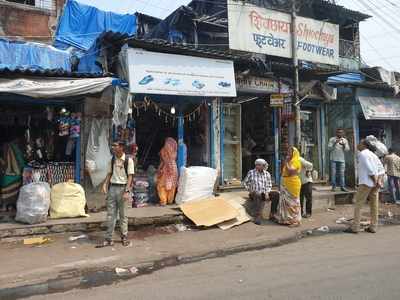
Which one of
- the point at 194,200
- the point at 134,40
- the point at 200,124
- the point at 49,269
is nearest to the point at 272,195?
the point at 194,200

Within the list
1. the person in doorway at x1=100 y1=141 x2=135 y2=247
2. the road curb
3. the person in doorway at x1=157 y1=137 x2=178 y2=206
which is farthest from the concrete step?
the road curb

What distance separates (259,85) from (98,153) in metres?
5.12

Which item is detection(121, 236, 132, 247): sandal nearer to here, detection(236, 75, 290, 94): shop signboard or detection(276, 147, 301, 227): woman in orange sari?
detection(276, 147, 301, 227): woman in orange sari

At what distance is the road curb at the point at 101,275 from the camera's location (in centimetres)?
578

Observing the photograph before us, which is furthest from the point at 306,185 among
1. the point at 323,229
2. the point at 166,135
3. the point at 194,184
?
the point at 166,135

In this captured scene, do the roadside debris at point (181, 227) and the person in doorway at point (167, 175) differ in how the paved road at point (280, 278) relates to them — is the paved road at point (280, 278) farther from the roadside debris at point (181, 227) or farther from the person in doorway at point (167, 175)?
the person in doorway at point (167, 175)

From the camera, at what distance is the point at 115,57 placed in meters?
10.4

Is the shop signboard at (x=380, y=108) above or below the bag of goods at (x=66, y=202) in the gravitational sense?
above

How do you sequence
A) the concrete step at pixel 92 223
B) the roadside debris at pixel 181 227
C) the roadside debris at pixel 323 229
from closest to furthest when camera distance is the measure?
1. the concrete step at pixel 92 223
2. the roadside debris at pixel 181 227
3. the roadside debris at pixel 323 229

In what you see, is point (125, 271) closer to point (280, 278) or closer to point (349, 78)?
point (280, 278)

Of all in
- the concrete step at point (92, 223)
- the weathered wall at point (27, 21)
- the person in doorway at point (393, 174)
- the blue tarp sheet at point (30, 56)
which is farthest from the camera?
the weathered wall at point (27, 21)

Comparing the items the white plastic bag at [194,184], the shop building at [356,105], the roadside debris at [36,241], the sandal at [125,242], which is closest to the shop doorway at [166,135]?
the white plastic bag at [194,184]

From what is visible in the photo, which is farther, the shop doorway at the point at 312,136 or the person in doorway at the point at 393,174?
the shop doorway at the point at 312,136

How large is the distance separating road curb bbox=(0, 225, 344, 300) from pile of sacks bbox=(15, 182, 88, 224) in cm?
251
